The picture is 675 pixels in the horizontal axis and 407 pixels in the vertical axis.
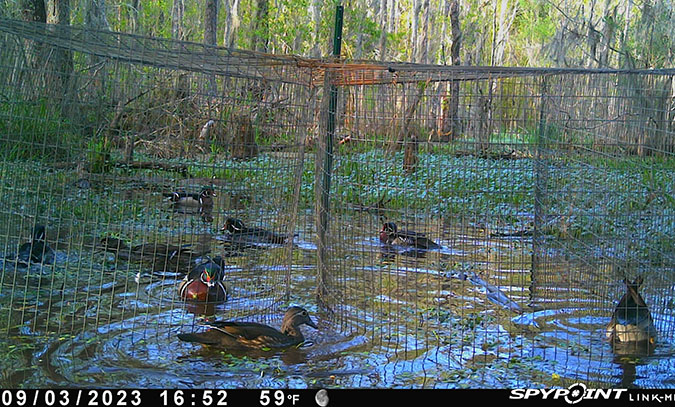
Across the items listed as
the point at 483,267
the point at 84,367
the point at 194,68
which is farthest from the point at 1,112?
the point at 483,267

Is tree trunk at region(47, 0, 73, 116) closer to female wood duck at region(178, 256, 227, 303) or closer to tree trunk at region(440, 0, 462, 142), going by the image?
female wood duck at region(178, 256, 227, 303)

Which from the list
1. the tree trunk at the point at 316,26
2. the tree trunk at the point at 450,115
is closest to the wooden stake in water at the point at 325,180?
the tree trunk at the point at 450,115

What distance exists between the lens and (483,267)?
1039 centimetres

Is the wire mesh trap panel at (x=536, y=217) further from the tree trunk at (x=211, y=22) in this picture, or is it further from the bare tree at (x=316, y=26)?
the bare tree at (x=316, y=26)

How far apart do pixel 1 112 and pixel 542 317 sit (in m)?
5.51

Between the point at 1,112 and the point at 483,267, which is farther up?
the point at 1,112

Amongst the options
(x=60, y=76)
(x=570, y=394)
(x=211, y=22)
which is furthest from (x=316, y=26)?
(x=570, y=394)

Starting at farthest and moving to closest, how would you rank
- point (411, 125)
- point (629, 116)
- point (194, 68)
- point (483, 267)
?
point (483, 267)
point (411, 125)
point (629, 116)
point (194, 68)

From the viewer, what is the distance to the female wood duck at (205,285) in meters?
7.52

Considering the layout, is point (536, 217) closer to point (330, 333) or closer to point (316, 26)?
point (330, 333)

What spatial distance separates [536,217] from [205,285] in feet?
12.3

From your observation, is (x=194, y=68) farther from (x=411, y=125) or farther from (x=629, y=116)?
(x=629, y=116)

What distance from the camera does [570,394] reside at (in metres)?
5.30

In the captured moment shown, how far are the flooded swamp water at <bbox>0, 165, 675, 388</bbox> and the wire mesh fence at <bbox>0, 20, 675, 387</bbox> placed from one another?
29mm
